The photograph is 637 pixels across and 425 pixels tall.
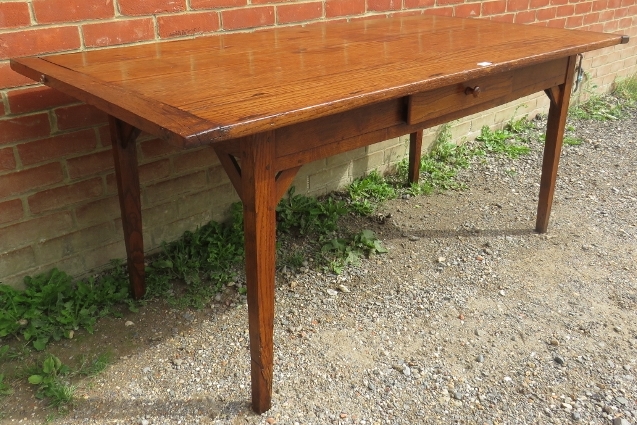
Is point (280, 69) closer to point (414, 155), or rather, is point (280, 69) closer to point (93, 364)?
point (93, 364)

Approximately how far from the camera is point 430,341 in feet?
7.29

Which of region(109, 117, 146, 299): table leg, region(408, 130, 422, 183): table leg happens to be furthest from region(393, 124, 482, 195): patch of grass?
region(109, 117, 146, 299): table leg

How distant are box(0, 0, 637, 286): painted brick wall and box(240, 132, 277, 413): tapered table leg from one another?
1.02m

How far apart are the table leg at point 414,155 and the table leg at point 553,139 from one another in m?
0.77

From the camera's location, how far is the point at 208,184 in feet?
9.10

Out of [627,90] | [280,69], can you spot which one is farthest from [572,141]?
[280,69]

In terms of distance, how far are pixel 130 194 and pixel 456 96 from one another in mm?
1238

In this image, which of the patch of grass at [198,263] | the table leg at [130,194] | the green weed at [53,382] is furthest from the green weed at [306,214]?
the green weed at [53,382]

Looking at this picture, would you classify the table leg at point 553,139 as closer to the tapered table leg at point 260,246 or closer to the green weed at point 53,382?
the tapered table leg at point 260,246

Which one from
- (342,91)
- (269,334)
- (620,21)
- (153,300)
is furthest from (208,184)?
(620,21)

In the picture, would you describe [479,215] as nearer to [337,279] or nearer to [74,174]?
[337,279]

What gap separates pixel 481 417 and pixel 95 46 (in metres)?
1.87

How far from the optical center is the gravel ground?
1.90 metres

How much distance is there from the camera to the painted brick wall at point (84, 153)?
2.09 metres
